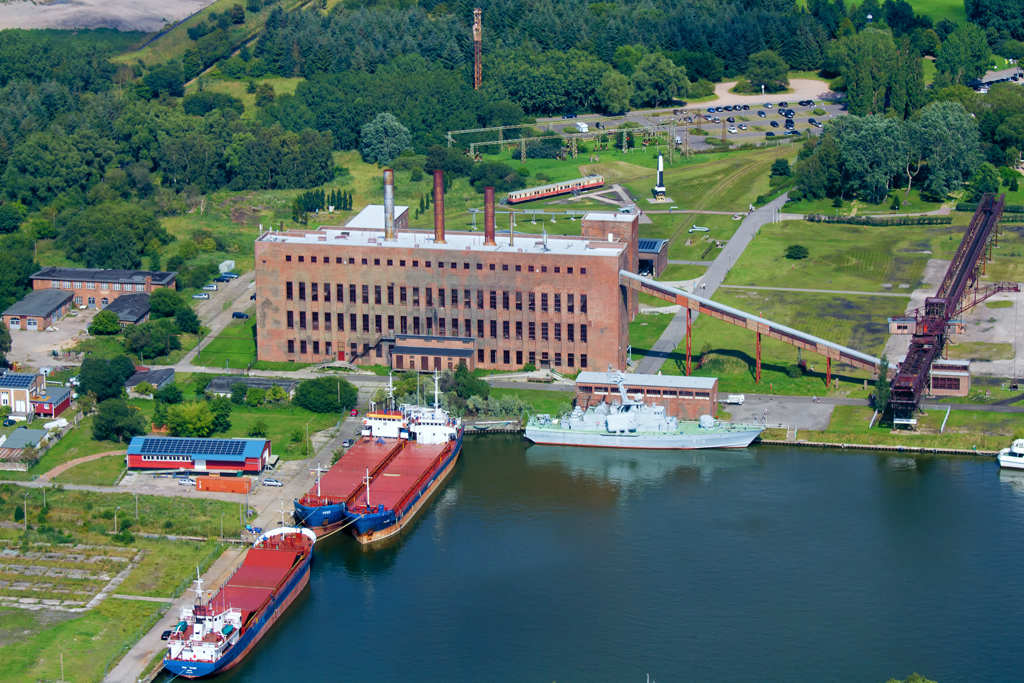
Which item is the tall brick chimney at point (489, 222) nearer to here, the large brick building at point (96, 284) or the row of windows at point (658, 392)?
the row of windows at point (658, 392)

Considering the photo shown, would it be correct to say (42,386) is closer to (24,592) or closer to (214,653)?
(24,592)

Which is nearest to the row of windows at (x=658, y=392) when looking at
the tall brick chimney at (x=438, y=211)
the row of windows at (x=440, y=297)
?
the row of windows at (x=440, y=297)

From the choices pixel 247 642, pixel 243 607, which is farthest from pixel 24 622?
pixel 247 642

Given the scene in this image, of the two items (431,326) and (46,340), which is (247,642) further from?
(46,340)

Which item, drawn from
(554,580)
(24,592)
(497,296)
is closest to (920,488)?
(554,580)

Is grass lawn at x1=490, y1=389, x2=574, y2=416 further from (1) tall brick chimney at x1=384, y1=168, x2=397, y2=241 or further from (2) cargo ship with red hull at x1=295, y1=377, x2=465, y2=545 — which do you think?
(1) tall brick chimney at x1=384, y1=168, x2=397, y2=241

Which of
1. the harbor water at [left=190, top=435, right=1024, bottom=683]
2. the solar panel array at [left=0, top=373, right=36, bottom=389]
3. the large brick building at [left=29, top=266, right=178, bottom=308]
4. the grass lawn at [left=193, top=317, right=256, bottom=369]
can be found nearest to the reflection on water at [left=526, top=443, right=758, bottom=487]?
the harbor water at [left=190, top=435, right=1024, bottom=683]
